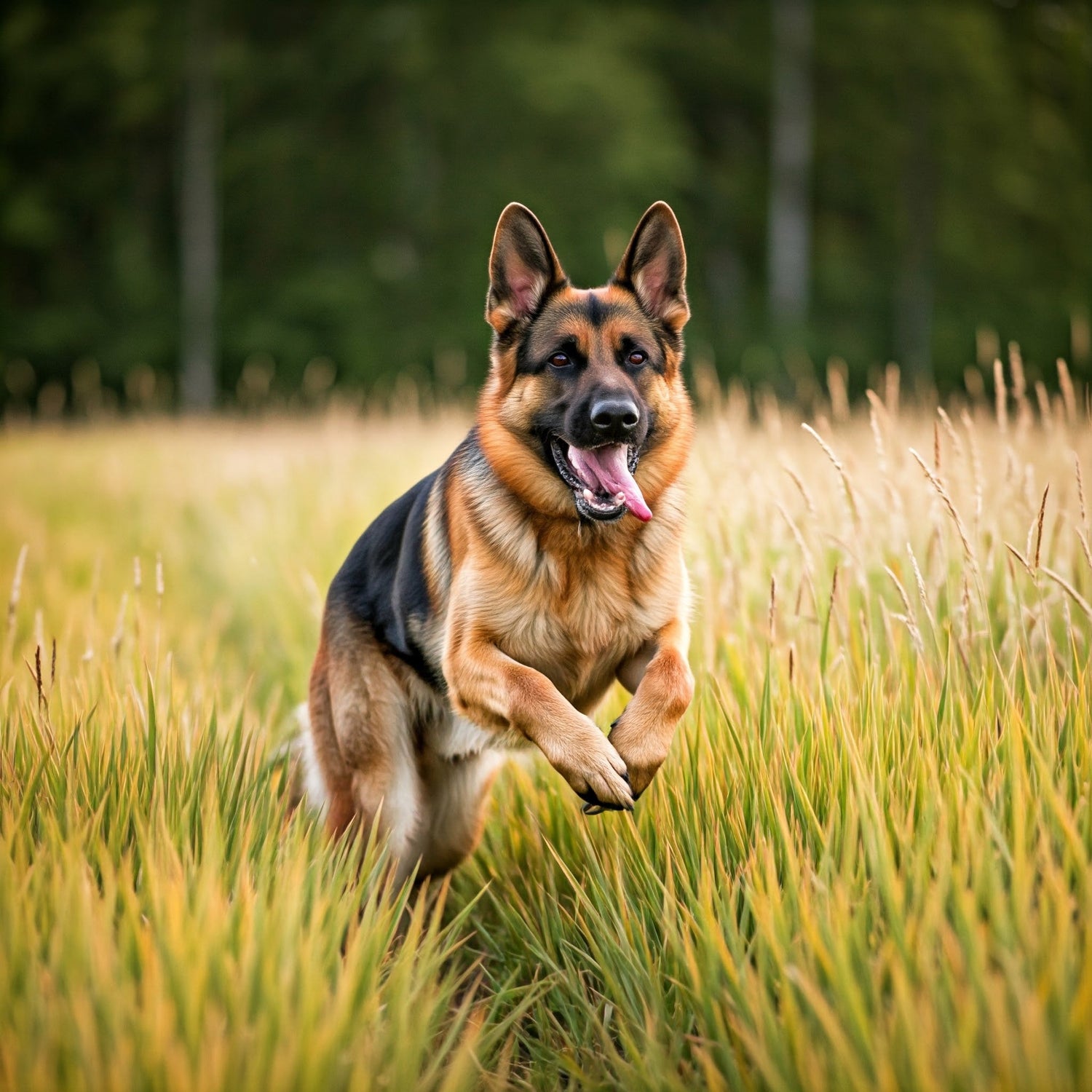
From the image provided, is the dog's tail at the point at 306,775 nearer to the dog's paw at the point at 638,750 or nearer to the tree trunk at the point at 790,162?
the dog's paw at the point at 638,750

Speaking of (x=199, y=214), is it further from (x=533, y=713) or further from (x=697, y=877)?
(x=697, y=877)

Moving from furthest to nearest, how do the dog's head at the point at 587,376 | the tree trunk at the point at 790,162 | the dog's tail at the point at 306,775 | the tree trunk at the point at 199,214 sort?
the tree trunk at the point at 790,162 → the tree trunk at the point at 199,214 → the dog's tail at the point at 306,775 → the dog's head at the point at 587,376

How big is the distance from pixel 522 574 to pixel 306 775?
1.15 m

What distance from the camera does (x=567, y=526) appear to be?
128 inches

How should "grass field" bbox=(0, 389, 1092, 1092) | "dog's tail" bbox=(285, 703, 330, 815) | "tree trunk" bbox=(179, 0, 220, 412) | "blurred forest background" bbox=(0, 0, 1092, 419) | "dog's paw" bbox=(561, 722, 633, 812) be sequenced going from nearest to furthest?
"grass field" bbox=(0, 389, 1092, 1092), "dog's paw" bbox=(561, 722, 633, 812), "dog's tail" bbox=(285, 703, 330, 815), "tree trunk" bbox=(179, 0, 220, 412), "blurred forest background" bbox=(0, 0, 1092, 419)

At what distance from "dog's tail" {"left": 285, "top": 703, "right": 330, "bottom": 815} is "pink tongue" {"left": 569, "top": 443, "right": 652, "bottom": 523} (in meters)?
1.38

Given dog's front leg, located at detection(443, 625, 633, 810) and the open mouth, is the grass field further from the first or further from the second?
the open mouth

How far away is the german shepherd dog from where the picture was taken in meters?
3.09

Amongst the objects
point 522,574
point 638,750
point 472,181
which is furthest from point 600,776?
point 472,181

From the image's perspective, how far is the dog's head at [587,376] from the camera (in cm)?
320

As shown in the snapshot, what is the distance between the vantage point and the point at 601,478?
3205 mm

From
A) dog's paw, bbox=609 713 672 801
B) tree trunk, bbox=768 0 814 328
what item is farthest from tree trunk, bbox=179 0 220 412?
dog's paw, bbox=609 713 672 801

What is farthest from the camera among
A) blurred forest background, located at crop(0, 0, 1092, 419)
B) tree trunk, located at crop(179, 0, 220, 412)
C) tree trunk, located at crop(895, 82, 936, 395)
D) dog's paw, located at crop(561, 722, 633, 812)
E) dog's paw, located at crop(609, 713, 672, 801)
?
tree trunk, located at crop(895, 82, 936, 395)

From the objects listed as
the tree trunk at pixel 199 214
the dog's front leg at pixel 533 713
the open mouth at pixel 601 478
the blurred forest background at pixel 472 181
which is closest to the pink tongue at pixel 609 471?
the open mouth at pixel 601 478
